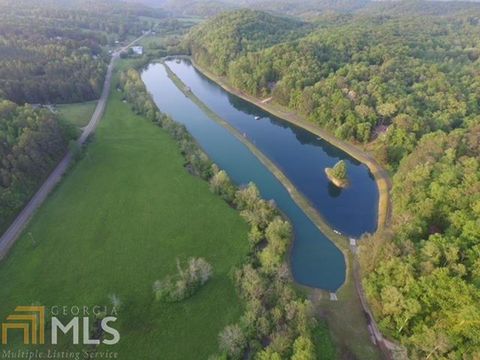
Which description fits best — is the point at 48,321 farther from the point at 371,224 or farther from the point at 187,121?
the point at 187,121

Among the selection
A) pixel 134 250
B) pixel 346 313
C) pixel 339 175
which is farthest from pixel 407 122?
pixel 134 250

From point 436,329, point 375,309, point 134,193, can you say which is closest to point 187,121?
point 134,193

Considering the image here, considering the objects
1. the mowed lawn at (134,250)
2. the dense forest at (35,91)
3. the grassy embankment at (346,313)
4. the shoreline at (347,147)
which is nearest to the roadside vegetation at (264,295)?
the mowed lawn at (134,250)

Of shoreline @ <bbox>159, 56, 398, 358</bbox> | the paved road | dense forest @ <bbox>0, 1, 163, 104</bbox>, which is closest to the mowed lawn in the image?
the paved road

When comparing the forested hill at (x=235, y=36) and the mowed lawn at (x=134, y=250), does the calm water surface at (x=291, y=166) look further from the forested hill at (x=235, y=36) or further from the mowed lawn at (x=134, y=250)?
the forested hill at (x=235, y=36)

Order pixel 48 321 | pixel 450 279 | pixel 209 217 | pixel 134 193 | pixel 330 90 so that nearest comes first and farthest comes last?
pixel 450 279 < pixel 48 321 < pixel 209 217 < pixel 134 193 < pixel 330 90
